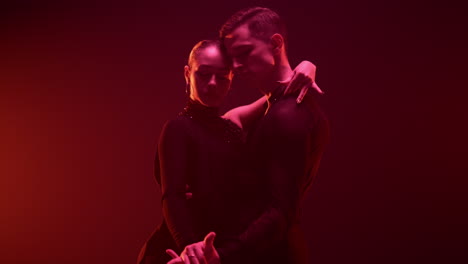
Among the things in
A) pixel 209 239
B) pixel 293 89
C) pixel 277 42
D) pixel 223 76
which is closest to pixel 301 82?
pixel 293 89

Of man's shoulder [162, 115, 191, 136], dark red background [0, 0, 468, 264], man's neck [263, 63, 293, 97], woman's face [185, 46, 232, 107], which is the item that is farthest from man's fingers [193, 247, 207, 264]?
dark red background [0, 0, 468, 264]

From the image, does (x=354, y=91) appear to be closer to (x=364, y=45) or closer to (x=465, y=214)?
(x=364, y=45)

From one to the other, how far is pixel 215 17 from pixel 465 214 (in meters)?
1.82

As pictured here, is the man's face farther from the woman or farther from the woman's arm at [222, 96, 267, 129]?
the woman's arm at [222, 96, 267, 129]

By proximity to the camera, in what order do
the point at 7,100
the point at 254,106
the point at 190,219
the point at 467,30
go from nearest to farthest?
the point at 190,219 < the point at 254,106 < the point at 467,30 < the point at 7,100

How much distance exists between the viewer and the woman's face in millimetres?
1490

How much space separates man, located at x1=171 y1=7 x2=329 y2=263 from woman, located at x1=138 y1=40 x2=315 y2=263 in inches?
2.3

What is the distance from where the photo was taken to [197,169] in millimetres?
1486

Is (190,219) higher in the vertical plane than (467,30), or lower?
lower

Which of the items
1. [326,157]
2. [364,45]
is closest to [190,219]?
[326,157]

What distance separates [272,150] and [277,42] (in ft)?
1.21

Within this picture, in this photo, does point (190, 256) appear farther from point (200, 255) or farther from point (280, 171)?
point (280, 171)

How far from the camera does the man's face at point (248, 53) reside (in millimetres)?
1475

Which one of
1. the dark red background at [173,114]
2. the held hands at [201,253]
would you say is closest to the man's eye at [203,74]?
the held hands at [201,253]
